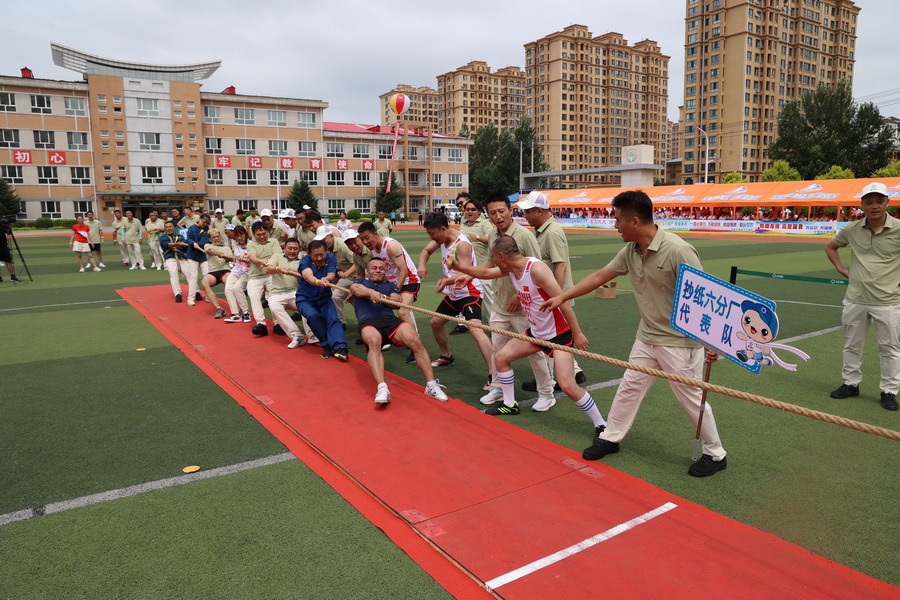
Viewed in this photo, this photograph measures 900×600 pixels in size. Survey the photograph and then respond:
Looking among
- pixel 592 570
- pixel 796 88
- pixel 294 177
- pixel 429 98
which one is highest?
pixel 429 98

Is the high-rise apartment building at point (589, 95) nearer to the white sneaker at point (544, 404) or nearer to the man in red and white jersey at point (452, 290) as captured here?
the man in red and white jersey at point (452, 290)

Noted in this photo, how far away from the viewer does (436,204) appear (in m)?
79.2

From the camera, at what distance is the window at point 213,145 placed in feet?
206

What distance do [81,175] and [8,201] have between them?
8412 mm

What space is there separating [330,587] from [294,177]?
67315 mm

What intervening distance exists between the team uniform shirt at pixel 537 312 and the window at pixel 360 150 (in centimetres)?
6861

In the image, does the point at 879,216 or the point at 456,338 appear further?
the point at 456,338

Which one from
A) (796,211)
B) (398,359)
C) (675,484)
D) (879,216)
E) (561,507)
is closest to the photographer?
(561,507)

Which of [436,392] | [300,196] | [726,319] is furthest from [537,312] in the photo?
[300,196]

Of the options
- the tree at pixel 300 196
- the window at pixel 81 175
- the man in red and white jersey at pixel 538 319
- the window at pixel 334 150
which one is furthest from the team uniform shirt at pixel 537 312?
the window at pixel 334 150

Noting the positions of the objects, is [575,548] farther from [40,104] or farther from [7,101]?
[7,101]

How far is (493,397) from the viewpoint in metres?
6.10

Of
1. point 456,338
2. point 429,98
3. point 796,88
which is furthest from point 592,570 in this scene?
point 429,98

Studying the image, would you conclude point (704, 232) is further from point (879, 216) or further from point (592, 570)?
point (592, 570)
